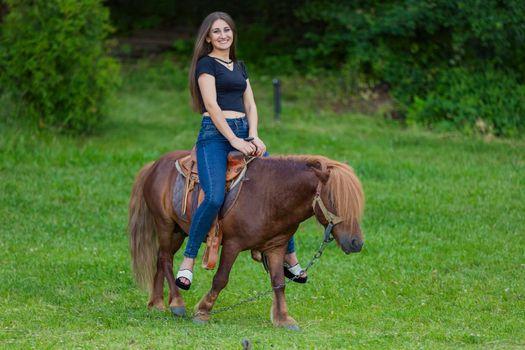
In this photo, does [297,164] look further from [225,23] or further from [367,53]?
[367,53]

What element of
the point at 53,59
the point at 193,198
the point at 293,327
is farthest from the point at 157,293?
the point at 53,59

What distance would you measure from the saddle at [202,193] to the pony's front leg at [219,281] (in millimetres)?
68

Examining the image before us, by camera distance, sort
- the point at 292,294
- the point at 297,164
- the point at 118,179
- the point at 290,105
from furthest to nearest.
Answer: the point at 290,105 < the point at 118,179 < the point at 292,294 < the point at 297,164

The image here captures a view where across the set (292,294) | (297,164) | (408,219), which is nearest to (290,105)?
(408,219)

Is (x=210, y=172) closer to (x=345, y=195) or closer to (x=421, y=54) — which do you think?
(x=345, y=195)

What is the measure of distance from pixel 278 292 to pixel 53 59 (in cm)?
A: 1036

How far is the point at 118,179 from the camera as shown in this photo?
14.7m

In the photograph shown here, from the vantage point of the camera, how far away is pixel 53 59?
1734cm

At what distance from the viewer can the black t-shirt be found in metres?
8.16

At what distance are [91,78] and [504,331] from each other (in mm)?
11390

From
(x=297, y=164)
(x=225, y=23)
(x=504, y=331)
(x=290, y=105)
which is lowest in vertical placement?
(x=290, y=105)

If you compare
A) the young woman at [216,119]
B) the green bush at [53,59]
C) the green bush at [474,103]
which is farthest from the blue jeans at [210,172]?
the green bush at [474,103]

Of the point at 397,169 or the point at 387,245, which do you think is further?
the point at 397,169

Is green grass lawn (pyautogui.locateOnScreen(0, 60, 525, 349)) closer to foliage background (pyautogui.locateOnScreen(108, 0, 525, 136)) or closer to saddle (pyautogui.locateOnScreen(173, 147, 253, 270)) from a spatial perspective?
saddle (pyautogui.locateOnScreen(173, 147, 253, 270))
